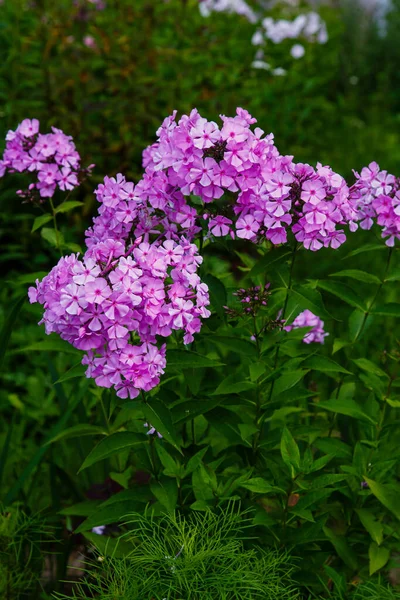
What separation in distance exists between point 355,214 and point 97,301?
754 mm

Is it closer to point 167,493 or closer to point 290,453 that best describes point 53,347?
point 167,493

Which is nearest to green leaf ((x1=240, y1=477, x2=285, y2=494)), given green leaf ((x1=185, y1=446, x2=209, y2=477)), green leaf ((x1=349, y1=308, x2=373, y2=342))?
green leaf ((x1=185, y1=446, x2=209, y2=477))

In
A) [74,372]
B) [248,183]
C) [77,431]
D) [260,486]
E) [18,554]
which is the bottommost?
[18,554]

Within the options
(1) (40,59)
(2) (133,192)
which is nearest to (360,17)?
(1) (40,59)

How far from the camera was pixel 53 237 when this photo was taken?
2652mm

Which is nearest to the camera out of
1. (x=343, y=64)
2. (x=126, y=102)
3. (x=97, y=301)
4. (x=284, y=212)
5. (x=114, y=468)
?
(x=97, y=301)

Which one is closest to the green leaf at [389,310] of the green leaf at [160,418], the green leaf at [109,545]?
the green leaf at [160,418]

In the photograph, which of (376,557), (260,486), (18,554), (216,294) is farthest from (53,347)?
(376,557)

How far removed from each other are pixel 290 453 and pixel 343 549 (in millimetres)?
440

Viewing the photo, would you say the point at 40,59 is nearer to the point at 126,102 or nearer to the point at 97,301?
the point at 126,102

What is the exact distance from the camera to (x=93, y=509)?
247 centimetres

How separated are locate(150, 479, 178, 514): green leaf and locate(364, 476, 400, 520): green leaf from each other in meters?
0.54

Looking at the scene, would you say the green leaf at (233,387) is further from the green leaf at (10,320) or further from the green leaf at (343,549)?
the green leaf at (10,320)

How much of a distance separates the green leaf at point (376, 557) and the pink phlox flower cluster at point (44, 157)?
1.39 metres
